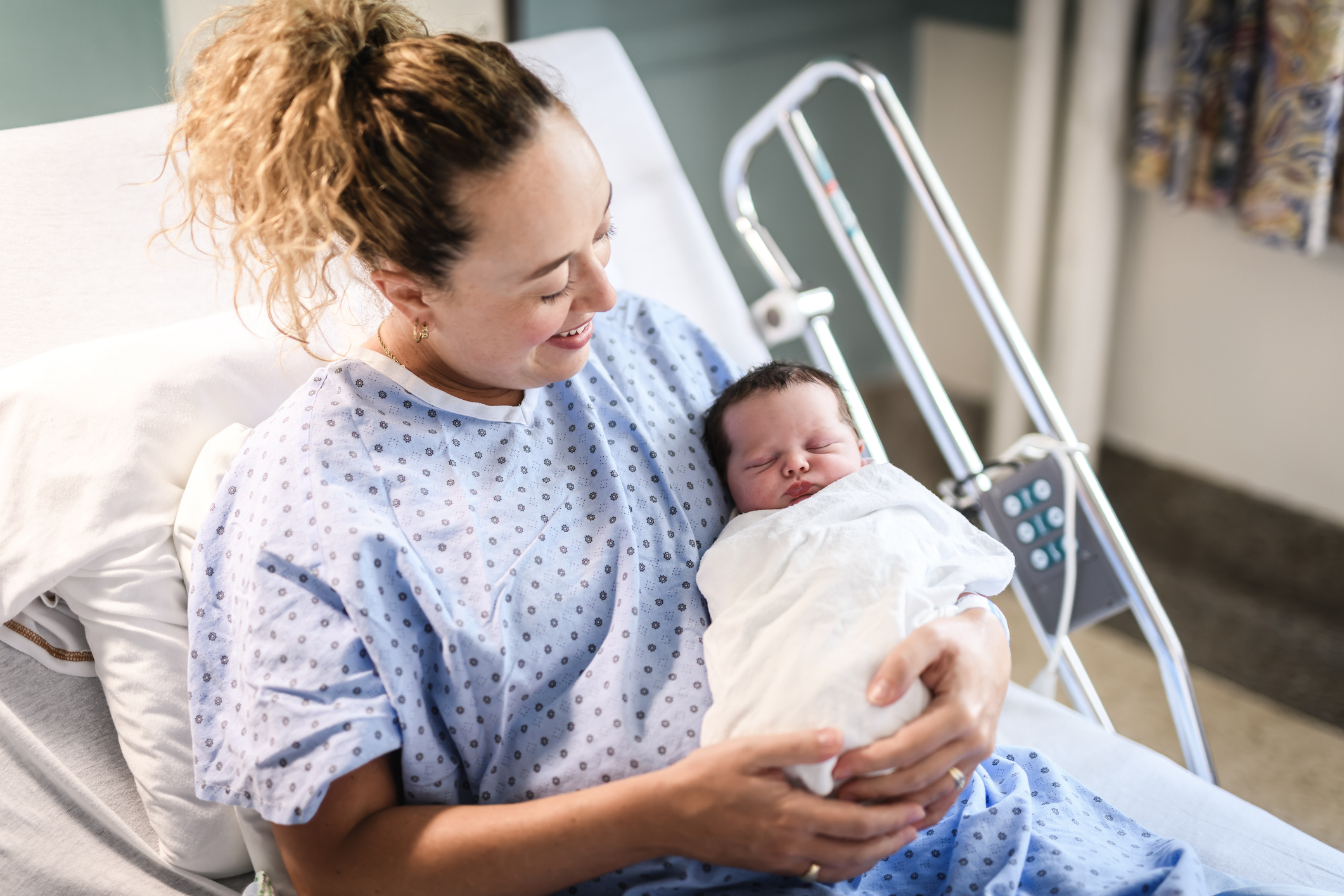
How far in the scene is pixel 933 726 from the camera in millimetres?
1031

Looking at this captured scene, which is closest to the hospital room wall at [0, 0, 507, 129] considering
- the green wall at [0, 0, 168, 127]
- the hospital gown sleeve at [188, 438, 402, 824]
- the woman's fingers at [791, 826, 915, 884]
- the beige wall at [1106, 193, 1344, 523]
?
the green wall at [0, 0, 168, 127]

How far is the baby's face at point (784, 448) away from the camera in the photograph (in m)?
1.30

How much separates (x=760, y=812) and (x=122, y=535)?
0.72m

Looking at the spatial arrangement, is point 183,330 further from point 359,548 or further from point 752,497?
point 752,497

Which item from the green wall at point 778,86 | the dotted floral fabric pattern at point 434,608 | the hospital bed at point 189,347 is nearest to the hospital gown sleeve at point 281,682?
the dotted floral fabric pattern at point 434,608

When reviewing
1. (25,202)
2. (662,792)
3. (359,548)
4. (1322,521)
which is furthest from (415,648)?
(1322,521)

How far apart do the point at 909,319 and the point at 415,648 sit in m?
2.48

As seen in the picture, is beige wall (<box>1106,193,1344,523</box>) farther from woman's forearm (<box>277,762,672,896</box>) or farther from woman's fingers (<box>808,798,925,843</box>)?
woman's forearm (<box>277,762,672,896</box>)

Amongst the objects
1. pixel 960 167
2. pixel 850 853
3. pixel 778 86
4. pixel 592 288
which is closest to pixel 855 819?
pixel 850 853

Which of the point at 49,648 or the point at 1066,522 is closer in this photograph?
the point at 49,648

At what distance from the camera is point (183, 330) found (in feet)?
4.37

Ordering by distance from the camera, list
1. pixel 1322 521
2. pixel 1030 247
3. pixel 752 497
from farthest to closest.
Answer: pixel 1030 247 < pixel 1322 521 < pixel 752 497

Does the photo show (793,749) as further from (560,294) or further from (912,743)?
(560,294)

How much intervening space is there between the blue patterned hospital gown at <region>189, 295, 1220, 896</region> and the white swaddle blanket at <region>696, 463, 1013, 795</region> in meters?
0.06
